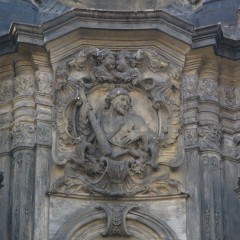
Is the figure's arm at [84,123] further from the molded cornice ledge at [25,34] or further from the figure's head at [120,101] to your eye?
the molded cornice ledge at [25,34]

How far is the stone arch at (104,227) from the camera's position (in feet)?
56.9

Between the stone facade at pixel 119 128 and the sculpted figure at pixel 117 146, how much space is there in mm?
14

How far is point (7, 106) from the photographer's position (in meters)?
18.2

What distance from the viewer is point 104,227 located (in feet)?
57.4

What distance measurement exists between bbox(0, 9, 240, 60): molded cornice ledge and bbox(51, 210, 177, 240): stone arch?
8.57ft

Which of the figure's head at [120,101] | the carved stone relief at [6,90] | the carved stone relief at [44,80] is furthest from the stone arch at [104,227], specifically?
the carved stone relief at [6,90]

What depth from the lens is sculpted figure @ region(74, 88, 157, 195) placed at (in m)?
17.6

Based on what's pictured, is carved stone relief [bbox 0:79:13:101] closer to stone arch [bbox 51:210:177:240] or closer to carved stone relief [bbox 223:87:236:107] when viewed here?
stone arch [bbox 51:210:177:240]

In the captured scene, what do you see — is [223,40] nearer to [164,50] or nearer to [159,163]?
[164,50]

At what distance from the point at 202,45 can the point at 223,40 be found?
0.40 meters

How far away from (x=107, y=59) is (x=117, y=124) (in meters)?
0.97

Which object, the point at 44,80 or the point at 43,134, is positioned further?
the point at 44,80

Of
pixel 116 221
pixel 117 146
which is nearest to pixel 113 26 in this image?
pixel 117 146

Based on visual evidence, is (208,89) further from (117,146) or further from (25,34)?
(25,34)
